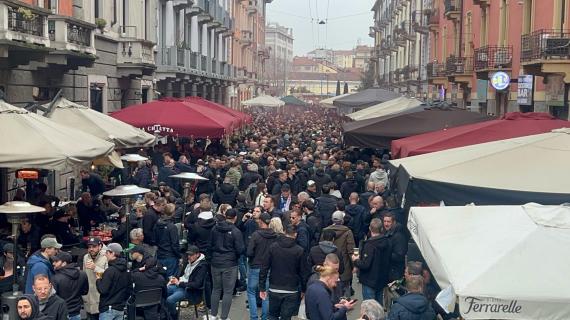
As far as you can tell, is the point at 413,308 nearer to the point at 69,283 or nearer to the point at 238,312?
the point at 69,283

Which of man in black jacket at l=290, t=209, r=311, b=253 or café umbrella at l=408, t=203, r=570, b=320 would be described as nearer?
café umbrella at l=408, t=203, r=570, b=320

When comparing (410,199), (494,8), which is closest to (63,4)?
(410,199)

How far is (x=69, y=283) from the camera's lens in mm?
8297

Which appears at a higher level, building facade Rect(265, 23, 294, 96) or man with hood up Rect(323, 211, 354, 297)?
building facade Rect(265, 23, 294, 96)

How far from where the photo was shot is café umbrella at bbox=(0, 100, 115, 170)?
9172 mm

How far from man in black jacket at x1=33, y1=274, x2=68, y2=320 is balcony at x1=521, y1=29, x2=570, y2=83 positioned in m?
15.2

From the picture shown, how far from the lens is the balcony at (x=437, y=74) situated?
3959cm

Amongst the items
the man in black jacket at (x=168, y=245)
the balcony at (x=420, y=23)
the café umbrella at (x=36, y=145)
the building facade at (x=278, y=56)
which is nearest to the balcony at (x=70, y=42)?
the café umbrella at (x=36, y=145)

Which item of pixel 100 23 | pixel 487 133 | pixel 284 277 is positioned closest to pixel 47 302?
pixel 284 277

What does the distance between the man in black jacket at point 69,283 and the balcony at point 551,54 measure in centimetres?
1438

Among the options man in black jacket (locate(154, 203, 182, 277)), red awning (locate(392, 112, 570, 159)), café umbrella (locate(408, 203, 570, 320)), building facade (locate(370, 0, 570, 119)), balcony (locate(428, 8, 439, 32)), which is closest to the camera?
café umbrella (locate(408, 203, 570, 320))

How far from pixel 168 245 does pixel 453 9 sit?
101ft

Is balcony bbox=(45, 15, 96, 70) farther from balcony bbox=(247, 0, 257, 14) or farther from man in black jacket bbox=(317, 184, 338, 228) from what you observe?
balcony bbox=(247, 0, 257, 14)

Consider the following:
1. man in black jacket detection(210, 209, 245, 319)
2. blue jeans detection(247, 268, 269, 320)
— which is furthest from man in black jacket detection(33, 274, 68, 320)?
blue jeans detection(247, 268, 269, 320)
